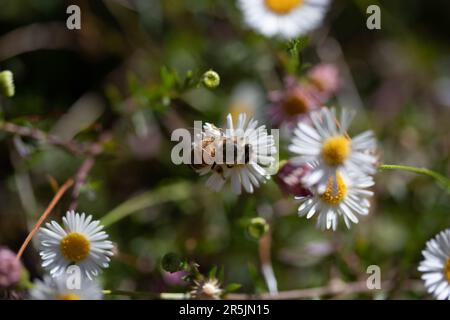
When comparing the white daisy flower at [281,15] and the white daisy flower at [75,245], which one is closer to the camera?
the white daisy flower at [75,245]

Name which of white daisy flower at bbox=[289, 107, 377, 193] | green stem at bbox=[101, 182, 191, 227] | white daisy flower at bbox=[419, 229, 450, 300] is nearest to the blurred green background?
green stem at bbox=[101, 182, 191, 227]

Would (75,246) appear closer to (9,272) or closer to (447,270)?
(9,272)

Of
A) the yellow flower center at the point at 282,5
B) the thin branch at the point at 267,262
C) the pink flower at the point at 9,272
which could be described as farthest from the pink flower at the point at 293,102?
the pink flower at the point at 9,272

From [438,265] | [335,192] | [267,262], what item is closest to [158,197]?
[267,262]

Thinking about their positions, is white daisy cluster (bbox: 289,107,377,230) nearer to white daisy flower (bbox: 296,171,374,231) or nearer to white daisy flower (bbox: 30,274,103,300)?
white daisy flower (bbox: 296,171,374,231)

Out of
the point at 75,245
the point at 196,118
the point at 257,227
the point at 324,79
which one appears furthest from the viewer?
the point at 196,118

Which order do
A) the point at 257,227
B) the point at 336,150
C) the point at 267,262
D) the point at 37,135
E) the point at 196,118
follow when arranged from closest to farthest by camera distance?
the point at 336,150 → the point at 257,227 → the point at 37,135 → the point at 267,262 → the point at 196,118

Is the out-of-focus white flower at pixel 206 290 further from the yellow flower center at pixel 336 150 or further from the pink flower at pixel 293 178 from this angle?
the yellow flower center at pixel 336 150

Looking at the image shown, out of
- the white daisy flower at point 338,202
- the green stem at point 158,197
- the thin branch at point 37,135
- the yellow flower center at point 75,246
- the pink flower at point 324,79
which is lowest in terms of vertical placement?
the yellow flower center at point 75,246
